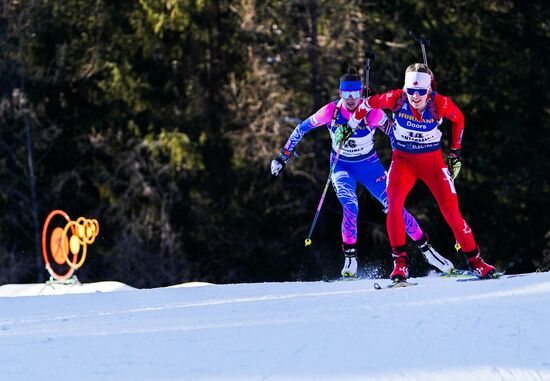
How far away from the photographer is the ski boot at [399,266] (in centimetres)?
879

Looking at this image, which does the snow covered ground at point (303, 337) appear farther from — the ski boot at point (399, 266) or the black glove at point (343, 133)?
the black glove at point (343, 133)

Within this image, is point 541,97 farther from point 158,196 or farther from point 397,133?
point 397,133

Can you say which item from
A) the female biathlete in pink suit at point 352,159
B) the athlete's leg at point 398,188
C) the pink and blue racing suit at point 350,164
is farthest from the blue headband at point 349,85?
the athlete's leg at point 398,188

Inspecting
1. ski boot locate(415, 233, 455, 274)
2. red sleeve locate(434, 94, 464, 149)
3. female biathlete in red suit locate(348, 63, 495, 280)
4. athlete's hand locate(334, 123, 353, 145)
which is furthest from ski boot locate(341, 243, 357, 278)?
red sleeve locate(434, 94, 464, 149)

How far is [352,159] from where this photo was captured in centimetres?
1013

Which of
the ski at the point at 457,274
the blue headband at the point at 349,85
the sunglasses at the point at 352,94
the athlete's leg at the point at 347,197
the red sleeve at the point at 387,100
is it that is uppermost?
the blue headband at the point at 349,85

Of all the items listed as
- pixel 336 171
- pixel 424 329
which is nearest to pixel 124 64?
pixel 336 171

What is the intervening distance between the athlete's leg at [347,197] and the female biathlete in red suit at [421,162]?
1.18 meters

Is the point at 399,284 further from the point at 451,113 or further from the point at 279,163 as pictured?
the point at 279,163

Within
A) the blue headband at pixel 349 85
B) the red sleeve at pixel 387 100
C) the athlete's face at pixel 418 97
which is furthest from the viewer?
the blue headband at pixel 349 85

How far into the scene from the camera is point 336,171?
401 inches

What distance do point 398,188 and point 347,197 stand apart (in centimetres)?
131

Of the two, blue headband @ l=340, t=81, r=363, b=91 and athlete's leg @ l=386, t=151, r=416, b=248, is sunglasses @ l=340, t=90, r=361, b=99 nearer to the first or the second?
blue headband @ l=340, t=81, r=363, b=91

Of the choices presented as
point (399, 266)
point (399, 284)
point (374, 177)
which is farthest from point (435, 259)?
point (399, 284)
